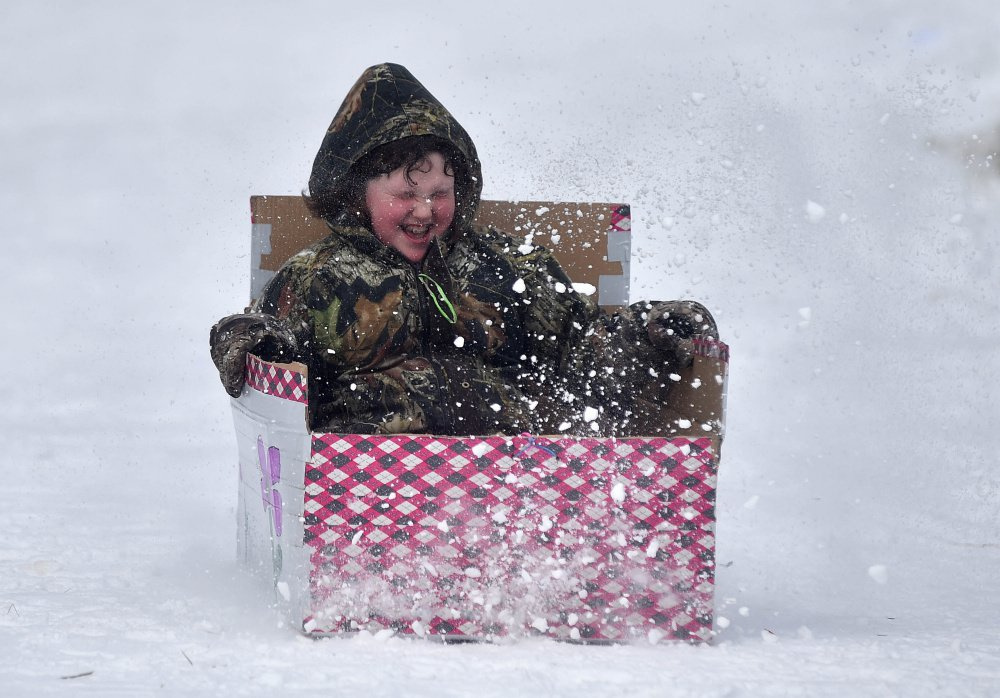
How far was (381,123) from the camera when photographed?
2.71 metres

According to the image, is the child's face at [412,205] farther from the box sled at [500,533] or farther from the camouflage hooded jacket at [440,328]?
the box sled at [500,533]

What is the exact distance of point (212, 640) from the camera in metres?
2.25

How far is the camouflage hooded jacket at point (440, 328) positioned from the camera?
263cm

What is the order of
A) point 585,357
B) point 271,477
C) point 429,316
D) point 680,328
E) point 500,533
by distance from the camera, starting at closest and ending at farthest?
point 500,533
point 271,477
point 680,328
point 429,316
point 585,357

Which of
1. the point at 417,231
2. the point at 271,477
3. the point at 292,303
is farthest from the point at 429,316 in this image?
the point at 271,477

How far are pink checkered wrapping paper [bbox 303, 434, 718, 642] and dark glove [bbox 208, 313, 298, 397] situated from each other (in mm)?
305

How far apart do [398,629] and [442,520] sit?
22 cm

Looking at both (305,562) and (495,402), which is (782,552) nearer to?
(495,402)

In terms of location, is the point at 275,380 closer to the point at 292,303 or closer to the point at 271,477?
the point at 271,477

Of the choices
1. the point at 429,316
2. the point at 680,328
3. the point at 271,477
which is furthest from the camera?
the point at 429,316

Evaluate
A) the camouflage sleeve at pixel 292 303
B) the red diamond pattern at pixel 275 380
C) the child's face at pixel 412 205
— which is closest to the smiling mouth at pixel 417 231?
the child's face at pixel 412 205

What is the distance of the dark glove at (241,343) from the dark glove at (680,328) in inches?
30.8

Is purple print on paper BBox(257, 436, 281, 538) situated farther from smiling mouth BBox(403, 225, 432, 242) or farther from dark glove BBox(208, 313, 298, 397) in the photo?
smiling mouth BBox(403, 225, 432, 242)

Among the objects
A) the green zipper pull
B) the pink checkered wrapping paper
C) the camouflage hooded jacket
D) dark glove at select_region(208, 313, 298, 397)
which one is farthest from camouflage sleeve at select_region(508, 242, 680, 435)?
dark glove at select_region(208, 313, 298, 397)
